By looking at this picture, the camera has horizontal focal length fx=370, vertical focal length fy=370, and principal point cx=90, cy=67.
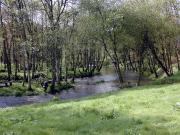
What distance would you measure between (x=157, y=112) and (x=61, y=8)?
44693mm

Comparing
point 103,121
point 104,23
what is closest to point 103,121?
point 103,121

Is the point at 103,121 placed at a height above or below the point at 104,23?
below

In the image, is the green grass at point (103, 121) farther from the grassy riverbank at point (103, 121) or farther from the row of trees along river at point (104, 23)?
the row of trees along river at point (104, 23)

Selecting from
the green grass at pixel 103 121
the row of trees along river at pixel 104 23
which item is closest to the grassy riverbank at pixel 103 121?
the green grass at pixel 103 121

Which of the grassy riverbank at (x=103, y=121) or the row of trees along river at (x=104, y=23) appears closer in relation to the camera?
the grassy riverbank at (x=103, y=121)

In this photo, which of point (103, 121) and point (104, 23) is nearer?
point (103, 121)

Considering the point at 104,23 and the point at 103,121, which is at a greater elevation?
the point at 104,23

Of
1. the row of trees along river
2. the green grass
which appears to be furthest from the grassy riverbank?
the row of trees along river

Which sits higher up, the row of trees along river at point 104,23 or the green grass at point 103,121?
the row of trees along river at point 104,23

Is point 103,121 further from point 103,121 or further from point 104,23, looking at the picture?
point 104,23

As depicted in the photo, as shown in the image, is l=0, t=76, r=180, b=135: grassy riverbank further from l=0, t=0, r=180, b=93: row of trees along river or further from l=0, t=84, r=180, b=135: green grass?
l=0, t=0, r=180, b=93: row of trees along river

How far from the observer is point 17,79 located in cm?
7100

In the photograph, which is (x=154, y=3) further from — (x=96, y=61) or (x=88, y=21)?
(x=96, y=61)

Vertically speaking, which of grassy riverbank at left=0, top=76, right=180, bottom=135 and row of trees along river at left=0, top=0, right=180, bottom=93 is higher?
row of trees along river at left=0, top=0, right=180, bottom=93
